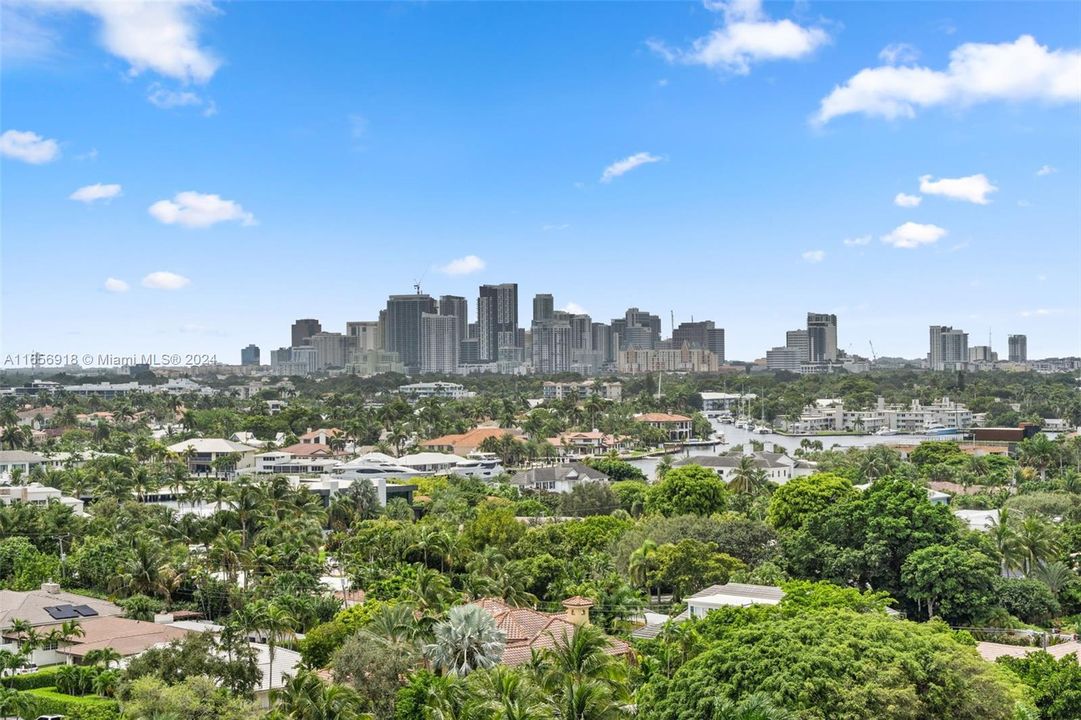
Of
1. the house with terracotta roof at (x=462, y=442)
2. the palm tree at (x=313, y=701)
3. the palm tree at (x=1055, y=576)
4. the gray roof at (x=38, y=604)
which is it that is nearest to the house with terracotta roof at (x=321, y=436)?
the house with terracotta roof at (x=462, y=442)

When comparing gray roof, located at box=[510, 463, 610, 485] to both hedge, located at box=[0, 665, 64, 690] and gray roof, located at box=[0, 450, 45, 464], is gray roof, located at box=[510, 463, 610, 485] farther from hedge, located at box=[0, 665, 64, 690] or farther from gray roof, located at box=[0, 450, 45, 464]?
hedge, located at box=[0, 665, 64, 690]

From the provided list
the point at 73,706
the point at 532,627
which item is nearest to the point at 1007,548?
the point at 532,627

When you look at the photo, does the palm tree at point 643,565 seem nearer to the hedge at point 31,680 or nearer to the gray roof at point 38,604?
the gray roof at point 38,604

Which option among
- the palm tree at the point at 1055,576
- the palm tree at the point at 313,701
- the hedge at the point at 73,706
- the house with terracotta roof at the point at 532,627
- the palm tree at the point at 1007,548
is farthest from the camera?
the palm tree at the point at 1007,548

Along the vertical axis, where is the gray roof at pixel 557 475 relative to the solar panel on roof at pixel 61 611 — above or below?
above

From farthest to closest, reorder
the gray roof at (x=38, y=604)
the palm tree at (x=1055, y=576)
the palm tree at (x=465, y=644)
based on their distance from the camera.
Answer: the palm tree at (x=1055, y=576) → the gray roof at (x=38, y=604) → the palm tree at (x=465, y=644)

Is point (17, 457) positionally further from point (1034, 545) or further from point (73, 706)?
point (1034, 545)
